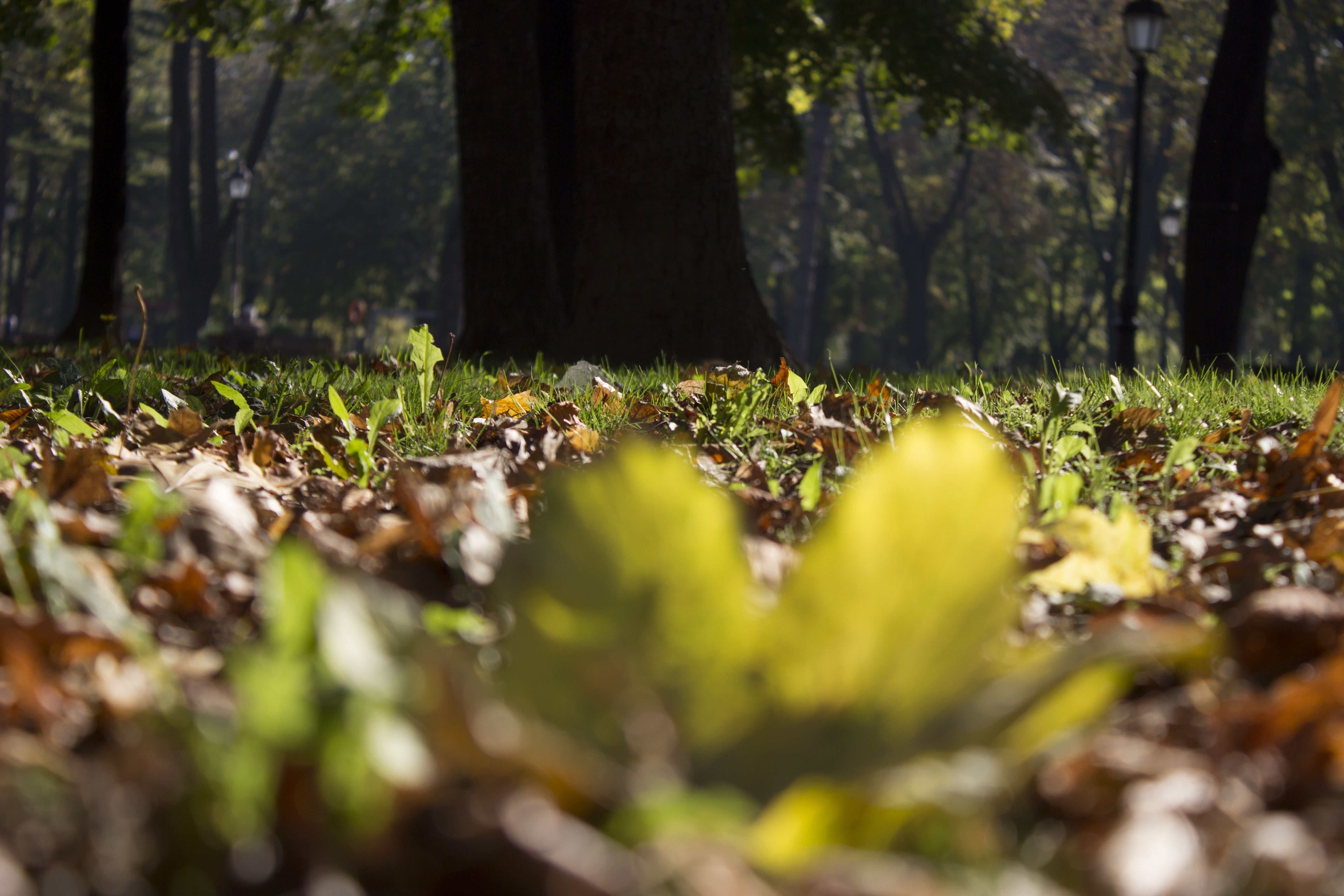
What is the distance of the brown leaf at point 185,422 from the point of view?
101 inches

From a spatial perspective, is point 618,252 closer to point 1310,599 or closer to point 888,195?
point 1310,599

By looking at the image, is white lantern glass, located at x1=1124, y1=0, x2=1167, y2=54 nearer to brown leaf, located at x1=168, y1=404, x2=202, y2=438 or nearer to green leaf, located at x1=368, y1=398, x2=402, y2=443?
green leaf, located at x1=368, y1=398, x2=402, y2=443

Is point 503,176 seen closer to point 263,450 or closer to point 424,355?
point 424,355

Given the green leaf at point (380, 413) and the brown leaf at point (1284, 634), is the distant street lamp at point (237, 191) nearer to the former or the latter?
the green leaf at point (380, 413)

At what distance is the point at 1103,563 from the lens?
163 cm

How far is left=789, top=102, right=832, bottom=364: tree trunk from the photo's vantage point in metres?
21.4

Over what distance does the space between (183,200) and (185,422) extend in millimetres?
27698

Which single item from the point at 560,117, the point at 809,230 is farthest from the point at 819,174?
the point at 560,117

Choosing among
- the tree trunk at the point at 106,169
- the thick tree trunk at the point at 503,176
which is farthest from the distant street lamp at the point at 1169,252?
the tree trunk at the point at 106,169

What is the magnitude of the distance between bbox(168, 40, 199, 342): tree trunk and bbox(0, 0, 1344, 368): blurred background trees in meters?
0.07

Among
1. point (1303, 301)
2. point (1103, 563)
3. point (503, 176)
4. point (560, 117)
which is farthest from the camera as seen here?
point (1303, 301)

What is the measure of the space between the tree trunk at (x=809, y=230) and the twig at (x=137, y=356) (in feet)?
59.1

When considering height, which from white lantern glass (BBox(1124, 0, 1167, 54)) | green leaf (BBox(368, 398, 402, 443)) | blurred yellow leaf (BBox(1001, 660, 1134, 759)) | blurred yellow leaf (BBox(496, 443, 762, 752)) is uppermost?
white lantern glass (BBox(1124, 0, 1167, 54))

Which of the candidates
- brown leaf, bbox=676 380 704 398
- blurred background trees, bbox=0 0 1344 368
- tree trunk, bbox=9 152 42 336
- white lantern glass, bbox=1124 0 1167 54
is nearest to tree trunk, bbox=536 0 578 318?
blurred background trees, bbox=0 0 1344 368
